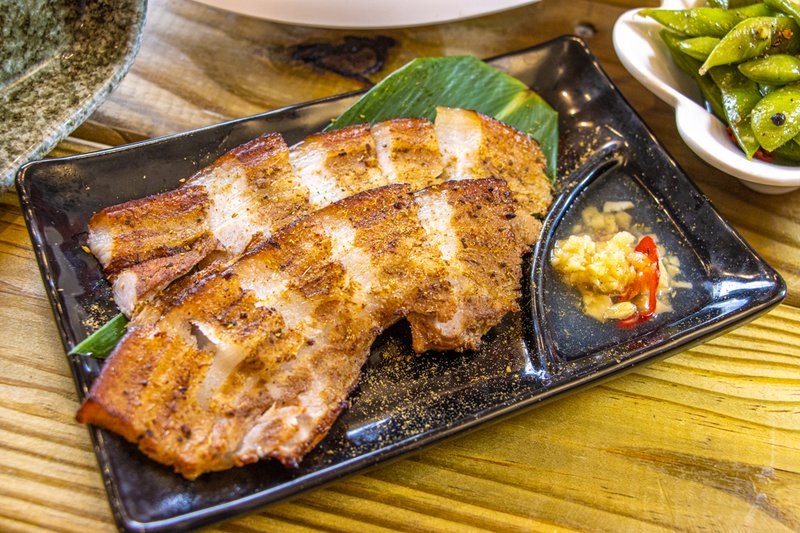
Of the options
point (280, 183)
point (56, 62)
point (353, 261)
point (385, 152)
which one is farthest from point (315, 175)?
point (56, 62)

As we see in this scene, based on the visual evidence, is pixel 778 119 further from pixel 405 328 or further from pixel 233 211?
pixel 233 211

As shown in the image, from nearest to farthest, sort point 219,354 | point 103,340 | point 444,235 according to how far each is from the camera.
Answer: point 219,354, point 103,340, point 444,235

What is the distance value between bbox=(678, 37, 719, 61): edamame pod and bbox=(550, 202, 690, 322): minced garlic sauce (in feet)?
3.47

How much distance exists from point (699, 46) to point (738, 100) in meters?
0.37

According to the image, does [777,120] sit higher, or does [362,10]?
[362,10]

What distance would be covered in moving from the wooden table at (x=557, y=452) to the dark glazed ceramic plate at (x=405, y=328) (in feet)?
0.72

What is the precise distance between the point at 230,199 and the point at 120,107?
4.57 feet

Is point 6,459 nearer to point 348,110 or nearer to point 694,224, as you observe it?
point 348,110

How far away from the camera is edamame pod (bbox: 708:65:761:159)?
3.44m

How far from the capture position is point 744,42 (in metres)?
3.47

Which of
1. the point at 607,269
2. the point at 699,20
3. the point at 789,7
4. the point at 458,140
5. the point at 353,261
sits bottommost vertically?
A: the point at 607,269

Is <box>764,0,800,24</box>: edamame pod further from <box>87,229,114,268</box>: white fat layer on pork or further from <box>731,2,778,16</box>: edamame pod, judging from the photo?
<box>87,229,114,268</box>: white fat layer on pork

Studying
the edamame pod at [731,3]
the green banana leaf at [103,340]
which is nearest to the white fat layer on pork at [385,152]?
the green banana leaf at [103,340]

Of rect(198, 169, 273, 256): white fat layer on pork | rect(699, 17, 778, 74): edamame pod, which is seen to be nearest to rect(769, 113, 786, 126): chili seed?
rect(699, 17, 778, 74): edamame pod
